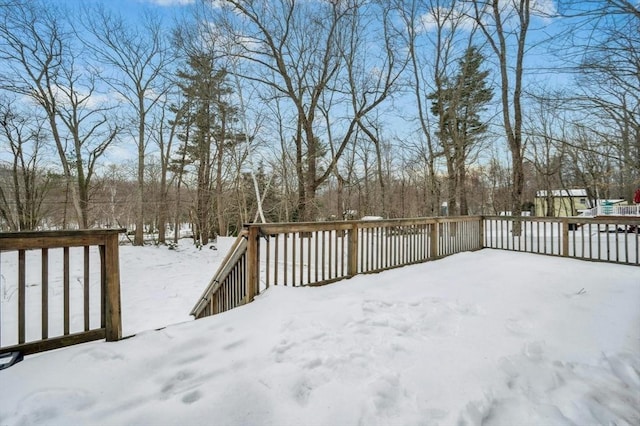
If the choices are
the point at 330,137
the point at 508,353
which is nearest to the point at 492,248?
the point at 508,353

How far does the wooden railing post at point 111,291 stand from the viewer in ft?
7.39

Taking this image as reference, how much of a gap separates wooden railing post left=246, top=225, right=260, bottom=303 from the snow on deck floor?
0.28 metres

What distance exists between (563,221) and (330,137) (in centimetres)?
897

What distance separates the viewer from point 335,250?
4078 mm

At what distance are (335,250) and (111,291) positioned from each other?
100 inches

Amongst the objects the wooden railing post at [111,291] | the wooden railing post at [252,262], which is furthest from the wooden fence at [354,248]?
the wooden railing post at [111,291]

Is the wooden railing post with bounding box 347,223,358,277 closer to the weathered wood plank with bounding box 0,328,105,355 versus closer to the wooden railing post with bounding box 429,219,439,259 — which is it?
the wooden railing post with bounding box 429,219,439,259

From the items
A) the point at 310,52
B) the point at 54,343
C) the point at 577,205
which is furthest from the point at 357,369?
the point at 577,205

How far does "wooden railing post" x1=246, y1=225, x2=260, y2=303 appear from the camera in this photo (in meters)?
3.28

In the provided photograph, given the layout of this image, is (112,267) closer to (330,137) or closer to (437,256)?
(437,256)

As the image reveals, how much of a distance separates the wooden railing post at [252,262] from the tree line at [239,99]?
7.06m

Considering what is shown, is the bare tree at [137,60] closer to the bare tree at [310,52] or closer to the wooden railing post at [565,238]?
the bare tree at [310,52]

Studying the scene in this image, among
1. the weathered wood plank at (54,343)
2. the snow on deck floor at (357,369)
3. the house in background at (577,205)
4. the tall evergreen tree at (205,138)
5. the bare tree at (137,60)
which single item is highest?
the bare tree at (137,60)

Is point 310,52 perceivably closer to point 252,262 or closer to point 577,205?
point 252,262
